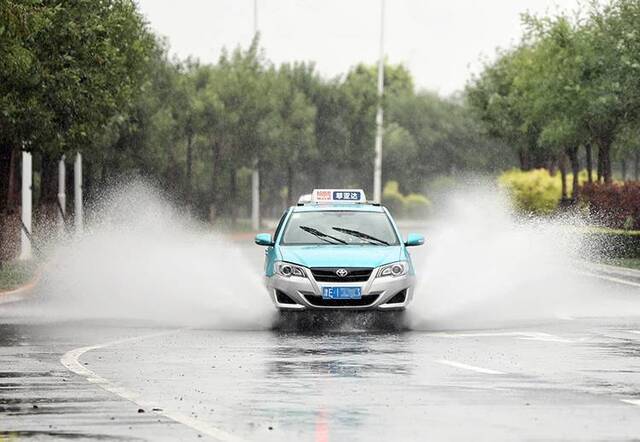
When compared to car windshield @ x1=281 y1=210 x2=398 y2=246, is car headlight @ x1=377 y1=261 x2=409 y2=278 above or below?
below

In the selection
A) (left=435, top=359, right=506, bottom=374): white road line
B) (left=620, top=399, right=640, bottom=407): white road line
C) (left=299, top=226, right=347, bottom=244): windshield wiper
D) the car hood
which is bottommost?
(left=435, top=359, right=506, bottom=374): white road line

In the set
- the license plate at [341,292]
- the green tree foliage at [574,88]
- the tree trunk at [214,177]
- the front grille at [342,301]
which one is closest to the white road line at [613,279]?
the green tree foliage at [574,88]

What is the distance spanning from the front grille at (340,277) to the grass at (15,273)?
11955 mm

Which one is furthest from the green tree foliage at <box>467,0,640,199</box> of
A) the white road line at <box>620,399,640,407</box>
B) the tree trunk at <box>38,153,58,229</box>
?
the white road line at <box>620,399,640,407</box>

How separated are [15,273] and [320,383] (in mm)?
23901

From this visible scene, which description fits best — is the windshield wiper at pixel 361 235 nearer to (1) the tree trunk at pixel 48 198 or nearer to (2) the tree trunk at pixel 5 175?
(2) the tree trunk at pixel 5 175

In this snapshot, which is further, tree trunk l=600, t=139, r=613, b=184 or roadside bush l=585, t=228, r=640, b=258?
tree trunk l=600, t=139, r=613, b=184

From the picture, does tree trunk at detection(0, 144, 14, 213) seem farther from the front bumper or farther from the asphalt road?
the front bumper

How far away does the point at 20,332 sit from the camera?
2242 centimetres

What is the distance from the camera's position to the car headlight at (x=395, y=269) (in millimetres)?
22219

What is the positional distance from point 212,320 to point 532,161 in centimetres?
7343

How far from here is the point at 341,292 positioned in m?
22.0

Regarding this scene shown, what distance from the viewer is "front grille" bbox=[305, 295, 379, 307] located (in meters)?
22.0

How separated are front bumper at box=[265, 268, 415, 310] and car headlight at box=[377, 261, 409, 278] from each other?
58 mm
